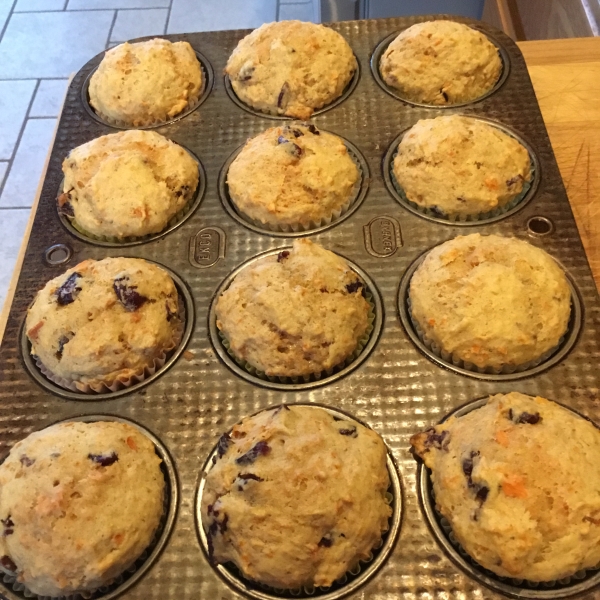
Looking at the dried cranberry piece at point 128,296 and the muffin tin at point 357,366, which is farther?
the dried cranberry piece at point 128,296

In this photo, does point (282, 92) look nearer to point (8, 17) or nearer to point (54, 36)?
point (54, 36)

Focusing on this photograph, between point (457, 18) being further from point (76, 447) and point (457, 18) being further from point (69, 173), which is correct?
point (76, 447)

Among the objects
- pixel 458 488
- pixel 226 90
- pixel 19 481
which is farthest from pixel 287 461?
pixel 226 90

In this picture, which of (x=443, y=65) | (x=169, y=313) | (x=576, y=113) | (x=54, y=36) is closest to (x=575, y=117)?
(x=576, y=113)

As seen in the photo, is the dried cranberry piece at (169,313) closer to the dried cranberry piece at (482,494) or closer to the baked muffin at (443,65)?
the dried cranberry piece at (482,494)

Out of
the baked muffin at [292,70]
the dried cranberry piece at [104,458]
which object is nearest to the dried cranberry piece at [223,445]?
the dried cranberry piece at [104,458]

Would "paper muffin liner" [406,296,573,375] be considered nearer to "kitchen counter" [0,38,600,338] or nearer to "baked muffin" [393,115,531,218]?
"kitchen counter" [0,38,600,338]
